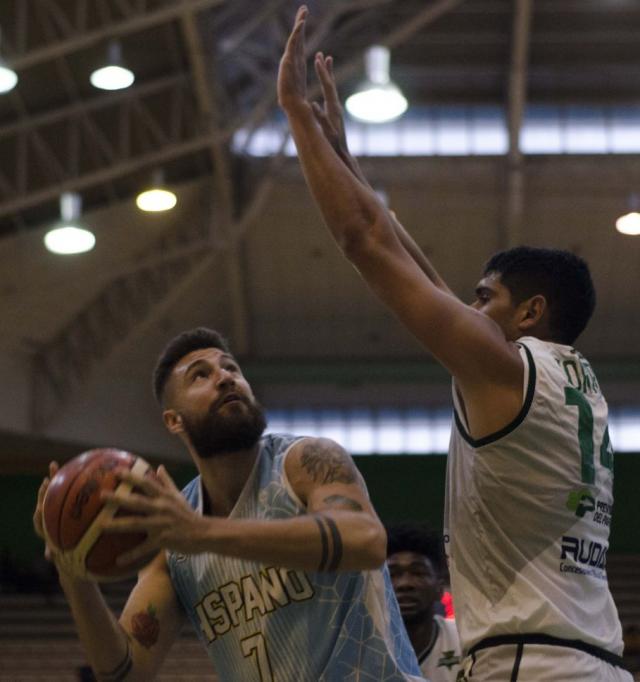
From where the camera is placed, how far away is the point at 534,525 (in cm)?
416

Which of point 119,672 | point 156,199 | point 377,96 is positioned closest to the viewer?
point 119,672

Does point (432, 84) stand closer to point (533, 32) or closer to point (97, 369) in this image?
point (533, 32)

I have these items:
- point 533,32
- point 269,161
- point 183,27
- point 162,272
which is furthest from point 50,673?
point 533,32

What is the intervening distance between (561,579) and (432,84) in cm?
2014

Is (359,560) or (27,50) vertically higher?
(27,50)

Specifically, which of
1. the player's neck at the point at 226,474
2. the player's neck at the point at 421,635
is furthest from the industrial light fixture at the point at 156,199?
the player's neck at the point at 226,474

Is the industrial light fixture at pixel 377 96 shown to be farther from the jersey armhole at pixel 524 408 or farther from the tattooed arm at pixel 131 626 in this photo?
the jersey armhole at pixel 524 408

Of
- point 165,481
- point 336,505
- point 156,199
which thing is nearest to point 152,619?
point 336,505

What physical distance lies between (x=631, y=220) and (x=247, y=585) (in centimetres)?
1959

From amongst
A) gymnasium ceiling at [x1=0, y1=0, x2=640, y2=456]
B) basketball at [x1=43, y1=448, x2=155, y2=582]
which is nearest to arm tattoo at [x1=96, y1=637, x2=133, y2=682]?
basketball at [x1=43, y1=448, x2=155, y2=582]

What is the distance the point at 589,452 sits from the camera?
4.31m

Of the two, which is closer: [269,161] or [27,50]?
[27,50]

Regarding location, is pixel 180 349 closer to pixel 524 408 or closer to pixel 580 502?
pixel 524 408

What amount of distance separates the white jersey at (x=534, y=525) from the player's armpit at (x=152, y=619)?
124cm
